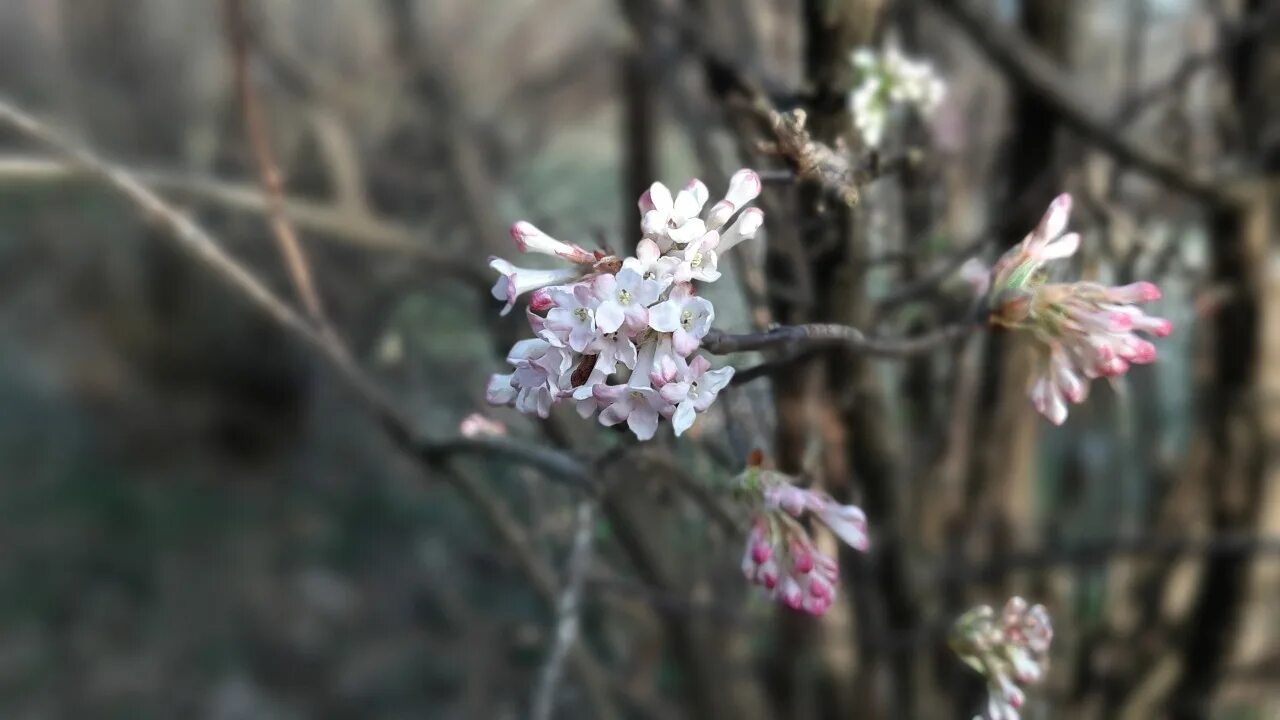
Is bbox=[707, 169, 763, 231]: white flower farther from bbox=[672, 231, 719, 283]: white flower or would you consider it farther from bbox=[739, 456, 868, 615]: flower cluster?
bbox=[739, 456, 868, 615]: flower cluster

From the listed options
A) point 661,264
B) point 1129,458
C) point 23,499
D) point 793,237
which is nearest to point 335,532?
point 23,499

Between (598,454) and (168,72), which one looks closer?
(598,454)

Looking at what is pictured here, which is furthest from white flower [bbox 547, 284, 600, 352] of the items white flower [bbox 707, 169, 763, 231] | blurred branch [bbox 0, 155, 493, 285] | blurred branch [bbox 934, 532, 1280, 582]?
blurred branch [bbox 934, 532, 1280, 582]

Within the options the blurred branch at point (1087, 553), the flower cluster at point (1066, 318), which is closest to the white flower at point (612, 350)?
the flower cluster at point (1066, 318)

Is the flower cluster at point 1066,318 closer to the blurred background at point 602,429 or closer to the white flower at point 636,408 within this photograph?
the blurred background at point 602,429

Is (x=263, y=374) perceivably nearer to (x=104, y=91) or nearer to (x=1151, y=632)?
(x=104, y=91)

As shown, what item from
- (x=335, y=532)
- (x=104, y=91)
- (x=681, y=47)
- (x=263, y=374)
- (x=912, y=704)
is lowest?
(x=912, y=704)

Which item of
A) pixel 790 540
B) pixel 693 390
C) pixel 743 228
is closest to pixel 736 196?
pixel 743 228
